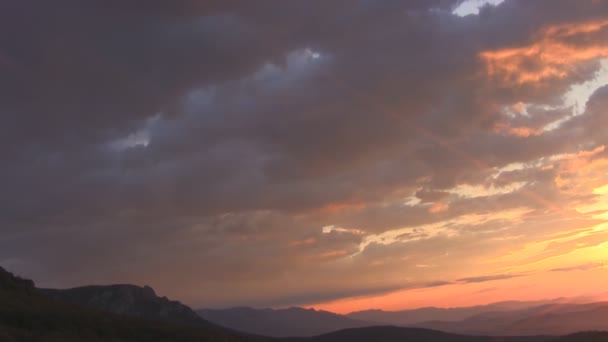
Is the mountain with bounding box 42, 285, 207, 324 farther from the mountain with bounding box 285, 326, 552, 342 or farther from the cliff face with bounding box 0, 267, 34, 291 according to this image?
the cliff face with bounding box 0, 267, 34, 291

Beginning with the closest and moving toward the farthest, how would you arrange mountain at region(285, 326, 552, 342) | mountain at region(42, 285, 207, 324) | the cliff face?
1. the cliff face
2. mountain at region(285, 326, 552, 342)
3. mountain at region(42, 285, 207, 324)

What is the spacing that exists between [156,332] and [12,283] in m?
27.8

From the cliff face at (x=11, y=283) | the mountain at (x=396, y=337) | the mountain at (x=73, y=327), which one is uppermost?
the cliff face at (x=11, y=283)

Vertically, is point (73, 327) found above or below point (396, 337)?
above

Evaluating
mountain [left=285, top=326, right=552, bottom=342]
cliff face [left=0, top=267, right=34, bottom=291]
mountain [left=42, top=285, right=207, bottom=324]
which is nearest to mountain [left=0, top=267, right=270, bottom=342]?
cliff face [left=0, top=267, right=34, bottom=291]

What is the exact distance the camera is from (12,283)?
67688mm

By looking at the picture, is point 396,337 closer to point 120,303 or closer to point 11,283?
A: point 120,303

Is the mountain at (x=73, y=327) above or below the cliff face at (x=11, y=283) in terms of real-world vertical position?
below

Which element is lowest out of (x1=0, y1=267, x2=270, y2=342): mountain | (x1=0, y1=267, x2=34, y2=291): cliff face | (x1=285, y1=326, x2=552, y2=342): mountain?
(x1=285, y1=326, x2=552, y2=342): mountain

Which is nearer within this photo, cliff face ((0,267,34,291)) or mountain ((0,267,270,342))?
mountain ((0,267,270,342))

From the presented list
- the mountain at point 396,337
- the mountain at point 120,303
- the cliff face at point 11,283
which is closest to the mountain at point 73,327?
the cliff face at point 11,283

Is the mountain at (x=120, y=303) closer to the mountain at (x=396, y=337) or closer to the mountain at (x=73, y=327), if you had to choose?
the mountain at (x=396, y=337)

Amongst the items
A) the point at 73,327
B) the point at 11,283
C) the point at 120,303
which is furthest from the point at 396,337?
the point at 73,327

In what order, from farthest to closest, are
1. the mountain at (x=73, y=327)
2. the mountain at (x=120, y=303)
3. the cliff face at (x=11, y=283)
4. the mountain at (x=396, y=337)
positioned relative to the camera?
the mountain at (x=120, y=303)
the mountain at (x=396, y=337)
the cliff face at (x=11, y=283)
the mountain at (x=73, y=327)
